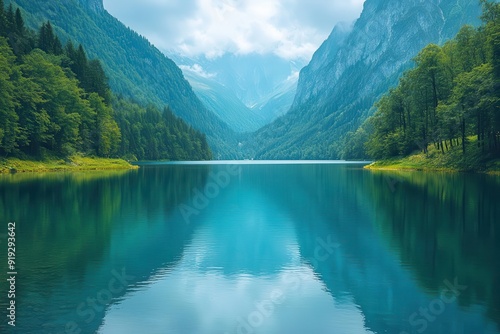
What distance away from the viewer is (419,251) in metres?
21.8

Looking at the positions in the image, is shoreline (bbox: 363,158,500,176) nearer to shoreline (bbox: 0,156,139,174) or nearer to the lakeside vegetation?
the lakeside vegetation

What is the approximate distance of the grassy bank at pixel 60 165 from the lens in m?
84.5

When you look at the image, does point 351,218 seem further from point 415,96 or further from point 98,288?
point 415,96

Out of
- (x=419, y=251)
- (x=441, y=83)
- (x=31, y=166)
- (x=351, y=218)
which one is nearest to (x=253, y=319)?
(x=419, y=251)

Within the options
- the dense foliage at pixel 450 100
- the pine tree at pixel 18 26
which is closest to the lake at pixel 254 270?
the dense foliage at pixel 450 100

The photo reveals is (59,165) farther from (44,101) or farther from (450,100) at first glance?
(450,100)

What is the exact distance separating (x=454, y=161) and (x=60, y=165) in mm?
82913

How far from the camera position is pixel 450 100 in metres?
88.2

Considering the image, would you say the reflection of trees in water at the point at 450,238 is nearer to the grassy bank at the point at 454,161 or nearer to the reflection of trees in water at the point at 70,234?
the reflection of trees in water at the point at 70,234

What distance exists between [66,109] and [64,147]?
11.0 meters

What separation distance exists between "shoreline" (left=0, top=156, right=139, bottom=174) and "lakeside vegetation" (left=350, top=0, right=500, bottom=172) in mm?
73284

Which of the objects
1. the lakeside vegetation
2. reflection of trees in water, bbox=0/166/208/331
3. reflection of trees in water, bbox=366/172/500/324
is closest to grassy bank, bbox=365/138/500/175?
the lakeside vegetation

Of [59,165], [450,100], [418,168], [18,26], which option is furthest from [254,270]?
[18,26]

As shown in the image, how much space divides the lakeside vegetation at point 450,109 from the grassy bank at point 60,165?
73.3 meters
